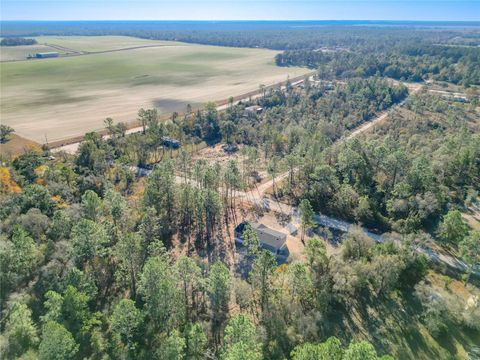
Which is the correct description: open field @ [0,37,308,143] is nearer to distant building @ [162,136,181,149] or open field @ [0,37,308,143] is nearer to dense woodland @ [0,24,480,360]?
distant building @ [162,136,181,149]

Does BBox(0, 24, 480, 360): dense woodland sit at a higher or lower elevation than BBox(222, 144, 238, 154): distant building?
higher

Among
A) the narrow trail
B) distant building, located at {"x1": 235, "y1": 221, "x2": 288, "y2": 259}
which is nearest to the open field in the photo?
the narrow trail

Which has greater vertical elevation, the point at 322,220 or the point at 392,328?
the point at 392,328

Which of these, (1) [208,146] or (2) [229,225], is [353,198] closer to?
(2) [229,225]

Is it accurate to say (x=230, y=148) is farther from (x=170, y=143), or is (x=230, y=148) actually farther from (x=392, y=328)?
(x=392, y=328)

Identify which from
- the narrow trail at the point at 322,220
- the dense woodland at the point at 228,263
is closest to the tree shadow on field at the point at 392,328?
the dense woodland at the point at 228,263

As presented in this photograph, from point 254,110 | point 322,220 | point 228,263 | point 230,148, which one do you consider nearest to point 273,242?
point 228,263

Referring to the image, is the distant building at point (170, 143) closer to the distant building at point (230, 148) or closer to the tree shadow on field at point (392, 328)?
the distant building at point (230, 148)

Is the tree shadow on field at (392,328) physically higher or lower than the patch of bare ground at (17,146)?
higher
